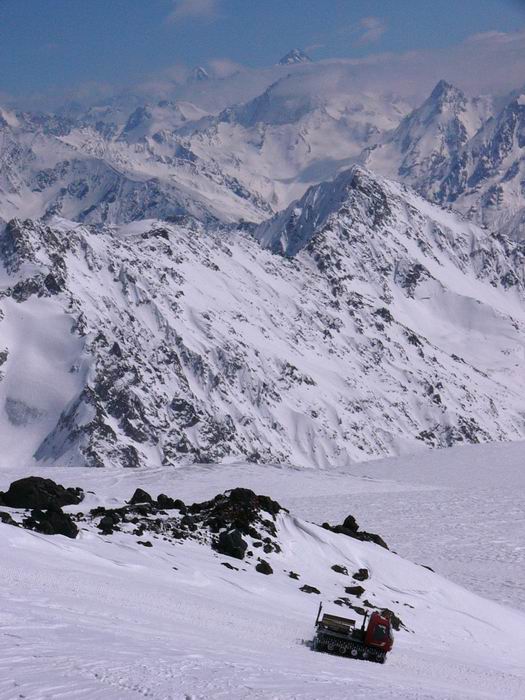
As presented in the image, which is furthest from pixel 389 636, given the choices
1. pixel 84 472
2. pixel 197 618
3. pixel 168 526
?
pixel 84 472

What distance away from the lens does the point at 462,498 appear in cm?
7975

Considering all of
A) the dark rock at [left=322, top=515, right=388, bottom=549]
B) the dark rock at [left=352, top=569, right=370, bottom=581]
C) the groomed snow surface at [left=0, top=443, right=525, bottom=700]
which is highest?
the dark rock at [left=322, top=515, right=388, bottom=549]

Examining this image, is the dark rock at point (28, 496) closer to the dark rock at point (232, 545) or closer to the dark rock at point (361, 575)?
the dark rock at point (232, 545)

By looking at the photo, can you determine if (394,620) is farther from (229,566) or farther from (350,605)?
(229,566)

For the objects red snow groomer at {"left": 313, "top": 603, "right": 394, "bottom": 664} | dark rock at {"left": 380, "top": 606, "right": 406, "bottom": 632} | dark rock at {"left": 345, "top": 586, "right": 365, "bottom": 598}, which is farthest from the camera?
dark rock at {"left": 345, "top": 586, "right": 365, "bottom": 598}

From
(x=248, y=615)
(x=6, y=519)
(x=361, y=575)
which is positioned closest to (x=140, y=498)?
(x=6, y=519)

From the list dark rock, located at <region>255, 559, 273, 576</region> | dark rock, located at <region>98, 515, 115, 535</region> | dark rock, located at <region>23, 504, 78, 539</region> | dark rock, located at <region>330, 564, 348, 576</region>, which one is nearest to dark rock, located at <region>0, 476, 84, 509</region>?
dark rock, located at <region>98, 515, 115, 535</region>

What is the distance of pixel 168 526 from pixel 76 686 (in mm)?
23507

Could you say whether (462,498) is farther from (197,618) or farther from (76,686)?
(76,686)

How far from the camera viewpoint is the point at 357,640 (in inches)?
1115

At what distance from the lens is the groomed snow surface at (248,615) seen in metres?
20.5

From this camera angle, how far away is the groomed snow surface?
20453mm

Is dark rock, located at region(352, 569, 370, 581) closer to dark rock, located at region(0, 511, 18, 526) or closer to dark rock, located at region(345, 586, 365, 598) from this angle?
dark rock, located at region(345, 586, 365, 598)

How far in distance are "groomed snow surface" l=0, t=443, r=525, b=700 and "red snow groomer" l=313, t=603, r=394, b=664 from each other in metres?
0.58
